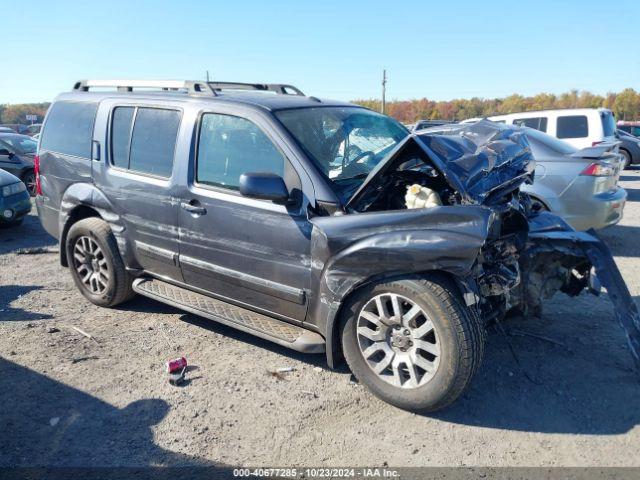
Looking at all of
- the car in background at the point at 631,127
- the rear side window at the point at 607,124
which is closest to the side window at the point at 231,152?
the rear side window at the point at 607,124

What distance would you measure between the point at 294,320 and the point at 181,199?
134 centimetres

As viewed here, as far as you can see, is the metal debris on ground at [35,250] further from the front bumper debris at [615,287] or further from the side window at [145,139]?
the front bumper debris at [615,287]

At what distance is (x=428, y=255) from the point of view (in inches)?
118

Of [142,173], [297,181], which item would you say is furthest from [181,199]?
[297,181]

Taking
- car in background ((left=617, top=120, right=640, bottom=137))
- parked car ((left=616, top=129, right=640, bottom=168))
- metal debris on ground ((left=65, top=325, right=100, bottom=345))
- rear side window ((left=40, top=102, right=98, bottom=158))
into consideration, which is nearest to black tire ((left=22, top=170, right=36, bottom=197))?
rear side window ((left=40, top=102, right=98, bottom=158))

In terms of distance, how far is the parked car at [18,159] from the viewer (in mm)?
11820

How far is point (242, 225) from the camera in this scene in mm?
3746

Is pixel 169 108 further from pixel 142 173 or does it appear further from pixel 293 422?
pixel 293 422

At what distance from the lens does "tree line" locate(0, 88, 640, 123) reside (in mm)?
74562

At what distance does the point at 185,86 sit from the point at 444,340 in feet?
10.1

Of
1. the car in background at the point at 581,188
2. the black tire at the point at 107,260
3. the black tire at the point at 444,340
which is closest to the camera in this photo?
the black tire at the point at 444,340

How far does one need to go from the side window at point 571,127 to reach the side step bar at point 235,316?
34.9 feet

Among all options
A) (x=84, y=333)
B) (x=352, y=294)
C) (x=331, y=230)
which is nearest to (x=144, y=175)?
(x=84, y=333)

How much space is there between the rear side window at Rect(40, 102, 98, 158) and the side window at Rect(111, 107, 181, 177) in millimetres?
366
